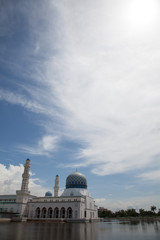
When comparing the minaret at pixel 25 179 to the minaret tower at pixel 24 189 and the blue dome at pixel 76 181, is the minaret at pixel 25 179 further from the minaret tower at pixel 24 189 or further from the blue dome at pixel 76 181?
the blue dome at pixel 76 181

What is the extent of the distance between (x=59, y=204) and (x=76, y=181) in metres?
12.1

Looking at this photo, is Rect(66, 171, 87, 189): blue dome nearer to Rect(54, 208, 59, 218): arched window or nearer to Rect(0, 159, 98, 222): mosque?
Rect(0, 159, 98, 222): mosque

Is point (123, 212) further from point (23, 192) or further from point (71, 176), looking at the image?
point (23, 192)

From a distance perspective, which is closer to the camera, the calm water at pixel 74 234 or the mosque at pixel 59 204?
the calm water at pixel 74 234

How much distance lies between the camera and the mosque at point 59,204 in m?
57.8

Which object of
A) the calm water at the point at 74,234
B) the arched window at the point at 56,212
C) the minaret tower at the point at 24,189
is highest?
the minaret tower at the point at 24,189

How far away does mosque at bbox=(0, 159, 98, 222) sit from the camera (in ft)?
190

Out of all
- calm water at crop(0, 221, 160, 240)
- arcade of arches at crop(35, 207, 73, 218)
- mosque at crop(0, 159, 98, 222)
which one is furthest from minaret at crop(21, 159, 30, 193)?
calm water at crop(0, 221, 160, 240)

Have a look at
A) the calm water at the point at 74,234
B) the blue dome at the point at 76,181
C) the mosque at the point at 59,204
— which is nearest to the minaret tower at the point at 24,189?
the mosque at the point at 59,204

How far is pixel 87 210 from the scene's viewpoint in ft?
206

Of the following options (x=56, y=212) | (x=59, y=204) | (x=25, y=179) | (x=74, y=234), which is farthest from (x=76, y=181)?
(x=74, y=234)

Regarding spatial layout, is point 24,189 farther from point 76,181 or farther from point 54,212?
point 76,181

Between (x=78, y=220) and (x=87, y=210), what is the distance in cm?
1156

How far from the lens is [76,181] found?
6981 centimetres
